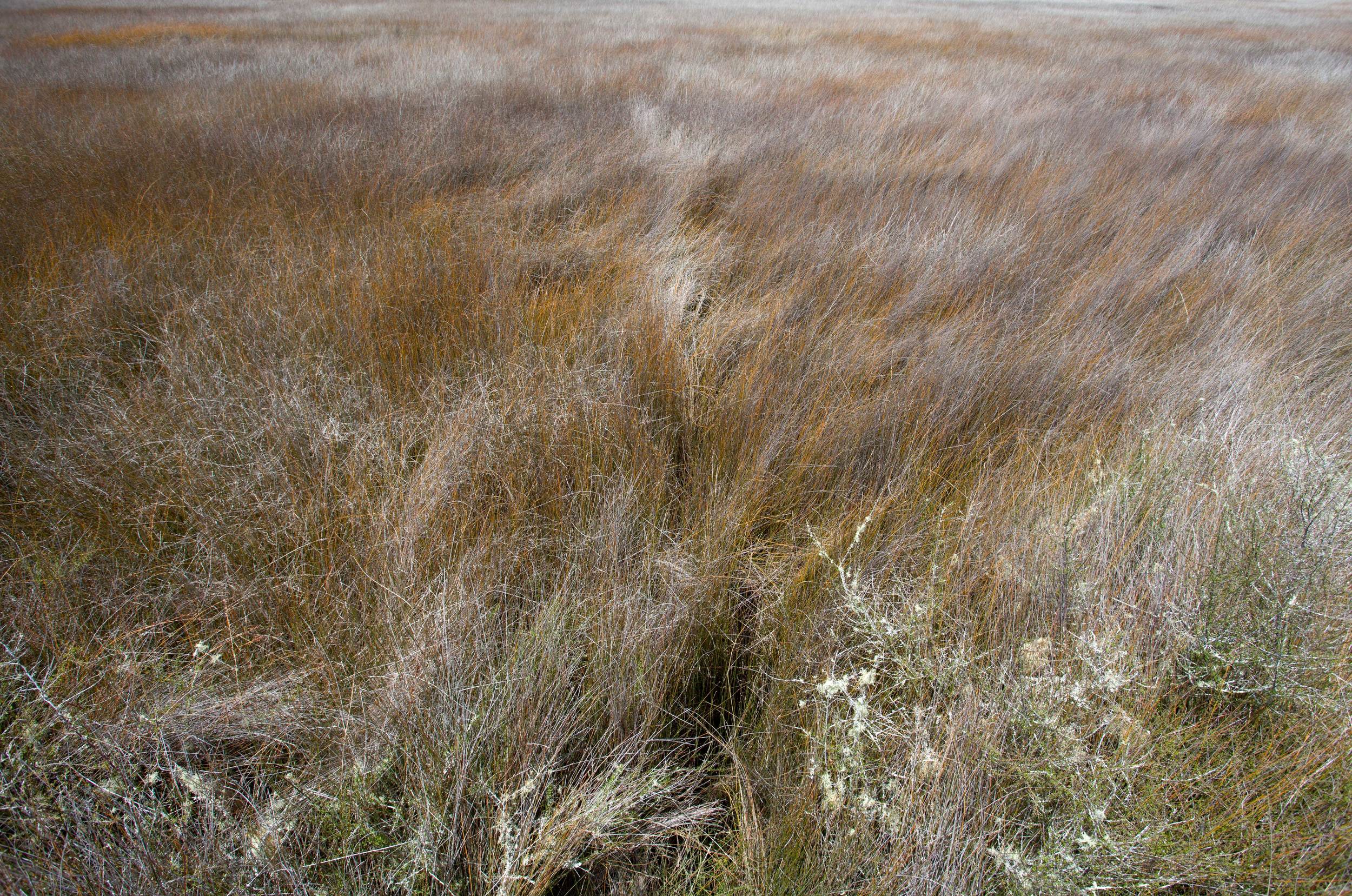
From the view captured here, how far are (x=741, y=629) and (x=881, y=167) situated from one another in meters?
3.88

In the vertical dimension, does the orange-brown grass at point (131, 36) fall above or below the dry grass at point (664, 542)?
above

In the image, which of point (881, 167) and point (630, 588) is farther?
point (881, 167)

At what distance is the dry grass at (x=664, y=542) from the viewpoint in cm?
91

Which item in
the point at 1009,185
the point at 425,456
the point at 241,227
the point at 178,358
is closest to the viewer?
the point at 425,456

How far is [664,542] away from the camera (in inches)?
58.2

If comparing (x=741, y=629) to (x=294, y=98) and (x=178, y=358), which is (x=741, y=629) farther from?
(x=294, y=98)

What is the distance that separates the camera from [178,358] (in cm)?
188

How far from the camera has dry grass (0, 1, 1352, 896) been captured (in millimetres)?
907

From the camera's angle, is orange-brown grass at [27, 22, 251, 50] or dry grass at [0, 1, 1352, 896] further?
orange-brown grass at [27, 22, 251, 50]

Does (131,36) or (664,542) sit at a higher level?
(131,36)

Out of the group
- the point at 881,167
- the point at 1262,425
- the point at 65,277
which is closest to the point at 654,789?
the point at 1262,425

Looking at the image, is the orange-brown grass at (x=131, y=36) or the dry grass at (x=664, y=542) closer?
the dry grass at (x=664, y=542)

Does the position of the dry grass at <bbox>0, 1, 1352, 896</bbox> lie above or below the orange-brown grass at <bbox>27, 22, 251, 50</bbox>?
below

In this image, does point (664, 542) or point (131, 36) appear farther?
point (131, 36)
